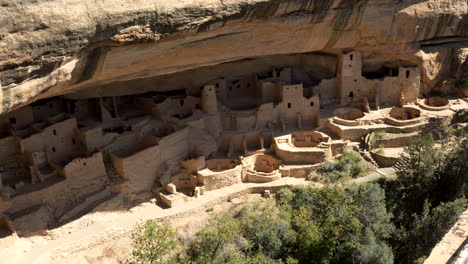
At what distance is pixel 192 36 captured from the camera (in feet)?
49.9

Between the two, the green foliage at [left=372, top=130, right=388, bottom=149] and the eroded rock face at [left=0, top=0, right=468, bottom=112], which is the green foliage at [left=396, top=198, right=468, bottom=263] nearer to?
the green foliage at [left=372, top=130, right=388, bottom=149]

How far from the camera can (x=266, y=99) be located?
794 inches

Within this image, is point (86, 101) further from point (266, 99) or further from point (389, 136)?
point (389, 136)

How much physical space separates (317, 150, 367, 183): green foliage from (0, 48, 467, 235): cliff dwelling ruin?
469 millimetres

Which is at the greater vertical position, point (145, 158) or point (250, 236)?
point (145, 158)

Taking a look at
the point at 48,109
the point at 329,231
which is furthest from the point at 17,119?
the point at 329,231

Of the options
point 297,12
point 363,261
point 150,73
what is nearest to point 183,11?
point 150,73

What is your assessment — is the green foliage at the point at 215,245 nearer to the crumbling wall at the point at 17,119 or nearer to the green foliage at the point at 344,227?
the green foliage at the point at 344,227

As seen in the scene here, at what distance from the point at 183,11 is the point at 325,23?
5.63 metres

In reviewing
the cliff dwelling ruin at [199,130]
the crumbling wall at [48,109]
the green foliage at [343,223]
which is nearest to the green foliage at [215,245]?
the green foliage at [343,223]

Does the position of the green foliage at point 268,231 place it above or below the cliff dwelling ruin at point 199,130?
below

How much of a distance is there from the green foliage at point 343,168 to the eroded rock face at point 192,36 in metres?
3.92

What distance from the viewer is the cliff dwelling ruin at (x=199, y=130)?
15906 millimetres

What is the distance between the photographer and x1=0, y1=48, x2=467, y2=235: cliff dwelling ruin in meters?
15.9
